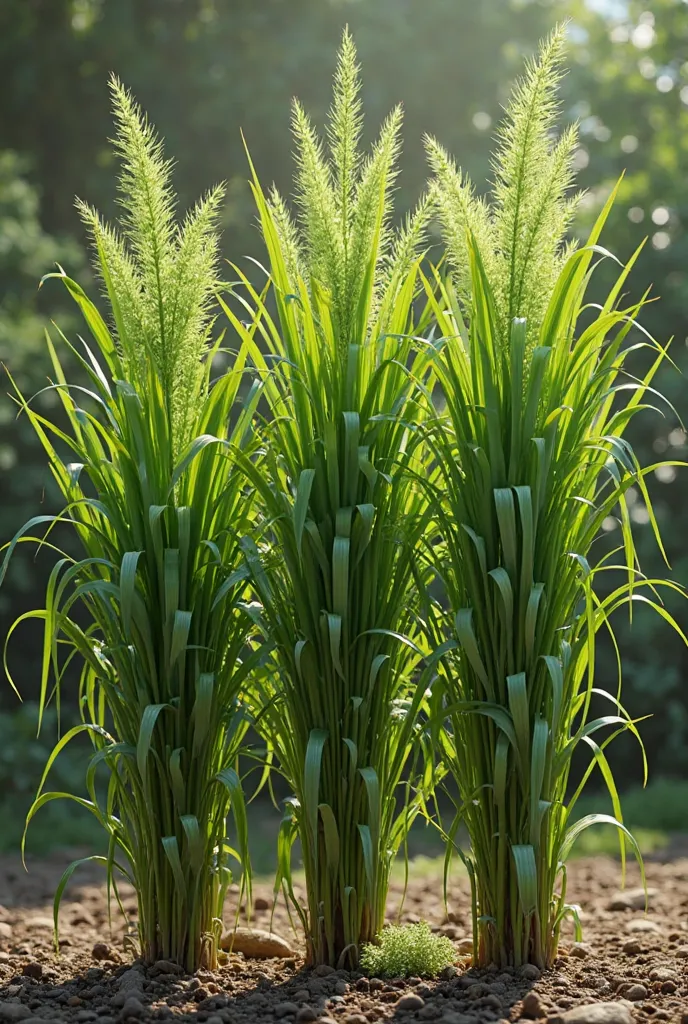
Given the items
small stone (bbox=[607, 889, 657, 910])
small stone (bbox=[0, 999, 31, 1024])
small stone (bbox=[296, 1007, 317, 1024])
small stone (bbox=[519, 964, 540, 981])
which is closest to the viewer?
small stone (bbox=[296, 1007, 317, 1024])

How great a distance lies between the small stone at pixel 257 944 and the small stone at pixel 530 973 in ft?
2.52

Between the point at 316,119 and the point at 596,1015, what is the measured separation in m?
9.83

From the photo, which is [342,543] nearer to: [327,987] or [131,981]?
[327,987]

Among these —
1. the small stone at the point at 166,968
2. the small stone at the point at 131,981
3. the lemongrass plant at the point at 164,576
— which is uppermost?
the lemongrass plant at the point at 164,576

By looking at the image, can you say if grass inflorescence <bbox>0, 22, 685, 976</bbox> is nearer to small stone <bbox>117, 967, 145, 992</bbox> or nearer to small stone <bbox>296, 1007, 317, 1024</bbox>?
small stone <bbox>117, 967, 145, 992</bbox>

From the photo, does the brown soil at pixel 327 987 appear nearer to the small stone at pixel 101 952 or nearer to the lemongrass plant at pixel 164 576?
the small stone at pixel 101 952

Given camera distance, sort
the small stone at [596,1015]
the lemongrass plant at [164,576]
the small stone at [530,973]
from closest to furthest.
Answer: the small stone at [596,1015] → the small stone at [530,973] → the lemongrass plant at [164,576]

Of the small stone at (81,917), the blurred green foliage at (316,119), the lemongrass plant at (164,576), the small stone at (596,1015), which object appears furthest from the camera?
the blurred green foliage at (316,119)

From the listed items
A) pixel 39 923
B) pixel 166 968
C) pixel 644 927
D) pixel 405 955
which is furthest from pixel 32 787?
pixel 405 955

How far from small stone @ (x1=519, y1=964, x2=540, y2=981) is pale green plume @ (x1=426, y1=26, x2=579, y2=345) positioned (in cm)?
142

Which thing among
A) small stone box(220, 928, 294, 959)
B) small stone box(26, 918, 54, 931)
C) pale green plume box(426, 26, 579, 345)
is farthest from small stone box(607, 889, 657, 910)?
pale green plume box(426, 26, 579, 345)

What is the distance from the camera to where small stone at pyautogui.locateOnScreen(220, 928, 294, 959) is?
3051 mm

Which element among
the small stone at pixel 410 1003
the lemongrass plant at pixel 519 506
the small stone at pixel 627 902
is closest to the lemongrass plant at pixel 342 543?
the lemongrass plant at pixel 519 506

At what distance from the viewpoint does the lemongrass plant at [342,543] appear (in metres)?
2.57
